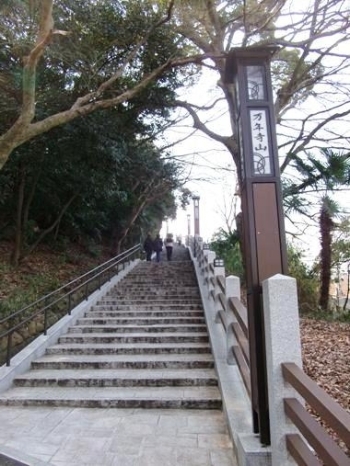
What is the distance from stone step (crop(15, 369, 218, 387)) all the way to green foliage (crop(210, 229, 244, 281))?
631 cm

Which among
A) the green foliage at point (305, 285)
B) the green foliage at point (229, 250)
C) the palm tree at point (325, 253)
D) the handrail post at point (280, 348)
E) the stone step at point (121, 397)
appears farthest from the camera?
the green foliage at point (229, 250)

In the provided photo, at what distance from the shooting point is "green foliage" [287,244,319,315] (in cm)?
1014

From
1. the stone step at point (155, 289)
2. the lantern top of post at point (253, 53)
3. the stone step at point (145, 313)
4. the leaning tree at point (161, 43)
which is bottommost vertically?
the stone step at point (145, 313)

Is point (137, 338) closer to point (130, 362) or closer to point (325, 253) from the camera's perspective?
point (130, 362)

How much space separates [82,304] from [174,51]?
631cm

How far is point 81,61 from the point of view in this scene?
7.91 m

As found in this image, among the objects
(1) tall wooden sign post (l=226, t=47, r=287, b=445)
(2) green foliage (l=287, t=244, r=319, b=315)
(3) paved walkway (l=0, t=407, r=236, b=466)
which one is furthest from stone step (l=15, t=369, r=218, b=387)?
(2) green foliage (l=287, t=244, r=319, b=315)

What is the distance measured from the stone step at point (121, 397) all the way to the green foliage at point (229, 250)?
6.80 m

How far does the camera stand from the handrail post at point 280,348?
2.56 metres

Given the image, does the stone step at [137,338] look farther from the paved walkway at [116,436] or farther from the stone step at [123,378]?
the paved walkway at [116,436]

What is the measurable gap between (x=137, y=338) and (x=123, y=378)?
1.54 meters

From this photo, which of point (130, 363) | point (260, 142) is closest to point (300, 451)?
point (260, 142)

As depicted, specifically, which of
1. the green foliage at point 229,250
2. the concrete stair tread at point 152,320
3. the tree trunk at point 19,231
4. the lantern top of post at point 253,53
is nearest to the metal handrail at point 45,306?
the concrete stair tread at point 152,320

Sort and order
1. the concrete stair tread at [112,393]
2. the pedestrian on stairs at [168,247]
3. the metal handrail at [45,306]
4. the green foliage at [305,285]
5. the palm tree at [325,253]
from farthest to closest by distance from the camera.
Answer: the pedestrian on stairs at [168,247] → the green foliage at [305,285] → the palm tree at [325,253] → the metal handrail at [45,306] → the concrete stair tread at [112,393]
